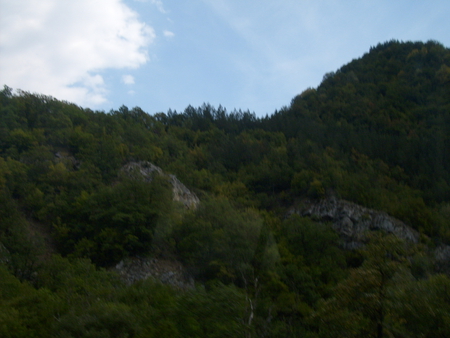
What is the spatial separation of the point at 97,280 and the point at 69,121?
33.5 metres

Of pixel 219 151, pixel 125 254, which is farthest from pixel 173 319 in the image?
pixel 219 151

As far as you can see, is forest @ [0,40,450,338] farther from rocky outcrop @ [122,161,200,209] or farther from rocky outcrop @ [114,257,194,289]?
rocky outcrop @ [122,161,200,209]

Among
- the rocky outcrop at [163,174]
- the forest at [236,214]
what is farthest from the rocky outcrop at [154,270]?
the rocky outcrop at [163,174]

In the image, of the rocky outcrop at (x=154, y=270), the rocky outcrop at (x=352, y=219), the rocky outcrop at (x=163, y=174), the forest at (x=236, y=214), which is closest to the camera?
the forest at (x=236, y=214)

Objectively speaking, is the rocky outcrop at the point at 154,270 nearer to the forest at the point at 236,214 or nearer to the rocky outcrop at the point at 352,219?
the forest at the point at 236,214

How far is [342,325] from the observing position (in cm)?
1074

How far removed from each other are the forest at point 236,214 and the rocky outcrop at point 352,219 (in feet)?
2.02

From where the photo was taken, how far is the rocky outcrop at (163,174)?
137 ft

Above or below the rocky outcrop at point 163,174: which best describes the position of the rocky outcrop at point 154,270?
below

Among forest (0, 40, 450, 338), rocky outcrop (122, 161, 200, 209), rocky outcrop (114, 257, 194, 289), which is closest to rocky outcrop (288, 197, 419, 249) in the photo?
forest (0, 40, 450, 338)

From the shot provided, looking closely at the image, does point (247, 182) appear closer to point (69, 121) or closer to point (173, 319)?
point (69, 121)

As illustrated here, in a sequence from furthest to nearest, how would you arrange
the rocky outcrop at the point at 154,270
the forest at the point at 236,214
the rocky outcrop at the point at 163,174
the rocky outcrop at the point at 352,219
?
the rocky outcrop at the point at 352,219
the rocky outcrop at the point at 163,174
the rocky outcrop at the point at 154,270
the forest at the point at 236,214

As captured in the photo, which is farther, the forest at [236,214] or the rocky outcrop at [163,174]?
the rocky outcrop at [163,174]

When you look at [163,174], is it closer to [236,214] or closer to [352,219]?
[236,214]
